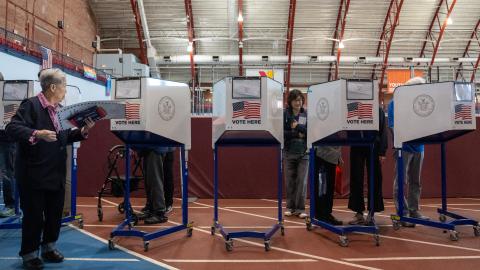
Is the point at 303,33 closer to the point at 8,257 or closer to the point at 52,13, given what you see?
the point at 52,13

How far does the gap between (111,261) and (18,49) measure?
8752 millimetres

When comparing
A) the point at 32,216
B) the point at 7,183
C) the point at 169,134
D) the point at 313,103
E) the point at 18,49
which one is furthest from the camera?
the point at 18,49

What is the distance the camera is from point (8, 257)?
333 centimetres

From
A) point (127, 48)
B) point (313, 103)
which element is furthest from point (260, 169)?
point (127, 48)

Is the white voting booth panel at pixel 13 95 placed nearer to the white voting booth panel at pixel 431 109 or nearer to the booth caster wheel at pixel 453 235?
the white voting booth panel at pixel 431 109

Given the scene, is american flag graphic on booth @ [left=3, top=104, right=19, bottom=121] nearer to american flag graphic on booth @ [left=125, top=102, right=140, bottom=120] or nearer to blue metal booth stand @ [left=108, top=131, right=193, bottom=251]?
blue metal booth stand @ [left=108, top=131, right=193, bottom=251]

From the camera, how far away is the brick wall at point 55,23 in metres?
12.8

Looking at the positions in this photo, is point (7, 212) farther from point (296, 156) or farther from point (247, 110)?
point (296, 156)

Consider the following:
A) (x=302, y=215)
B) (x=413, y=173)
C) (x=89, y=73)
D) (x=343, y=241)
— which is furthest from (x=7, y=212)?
(x=89, y=73)

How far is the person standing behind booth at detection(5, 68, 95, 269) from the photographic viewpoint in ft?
9.78

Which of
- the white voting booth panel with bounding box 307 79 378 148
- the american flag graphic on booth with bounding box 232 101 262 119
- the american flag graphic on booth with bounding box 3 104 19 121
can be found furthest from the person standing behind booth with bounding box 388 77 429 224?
the american flag graphic on booth with bounding box 3 104 19 121

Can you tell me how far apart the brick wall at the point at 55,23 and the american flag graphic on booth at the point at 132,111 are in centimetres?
1055

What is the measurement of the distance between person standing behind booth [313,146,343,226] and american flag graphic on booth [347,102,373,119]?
0.70m

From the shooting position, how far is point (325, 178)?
4.50 meters
